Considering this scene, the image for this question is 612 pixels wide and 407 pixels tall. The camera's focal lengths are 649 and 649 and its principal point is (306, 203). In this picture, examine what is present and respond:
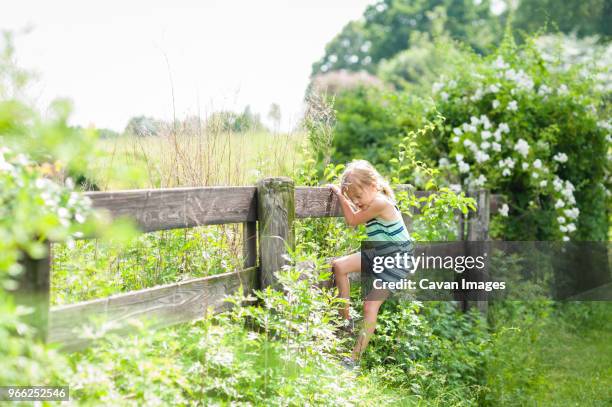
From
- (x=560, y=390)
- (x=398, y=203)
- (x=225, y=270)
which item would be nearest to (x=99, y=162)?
(x=225, y=270)

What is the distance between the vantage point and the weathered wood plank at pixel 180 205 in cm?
280

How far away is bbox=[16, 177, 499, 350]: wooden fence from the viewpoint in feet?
8.36

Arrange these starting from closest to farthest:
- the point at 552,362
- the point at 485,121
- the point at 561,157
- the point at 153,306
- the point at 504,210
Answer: the point at 153,306 → the point at 552,362 → the point at 504,210 → the point at 485,121 → the point at 561,157

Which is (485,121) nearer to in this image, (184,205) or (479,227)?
(479,227)

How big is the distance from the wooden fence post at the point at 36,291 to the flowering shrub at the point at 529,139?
18.1 feet

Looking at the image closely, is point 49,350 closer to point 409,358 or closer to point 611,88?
point 409,358

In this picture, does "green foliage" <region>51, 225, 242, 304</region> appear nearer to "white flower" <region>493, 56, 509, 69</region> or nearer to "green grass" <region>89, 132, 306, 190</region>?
"green grass" <region>89, 132, 306, 190</region>

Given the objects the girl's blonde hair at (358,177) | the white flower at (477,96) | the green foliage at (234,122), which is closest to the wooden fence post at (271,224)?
the girl's blonde hair at (358,177)

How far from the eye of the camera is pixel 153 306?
118 inches

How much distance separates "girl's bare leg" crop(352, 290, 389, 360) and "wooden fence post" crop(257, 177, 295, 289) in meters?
0.95

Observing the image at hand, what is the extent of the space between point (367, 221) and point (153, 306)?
206 cm

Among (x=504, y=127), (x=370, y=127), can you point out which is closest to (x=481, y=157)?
(x=504, y=127)

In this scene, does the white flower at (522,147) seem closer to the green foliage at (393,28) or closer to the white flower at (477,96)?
the white flower at (477,96)

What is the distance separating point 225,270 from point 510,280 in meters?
4.09
